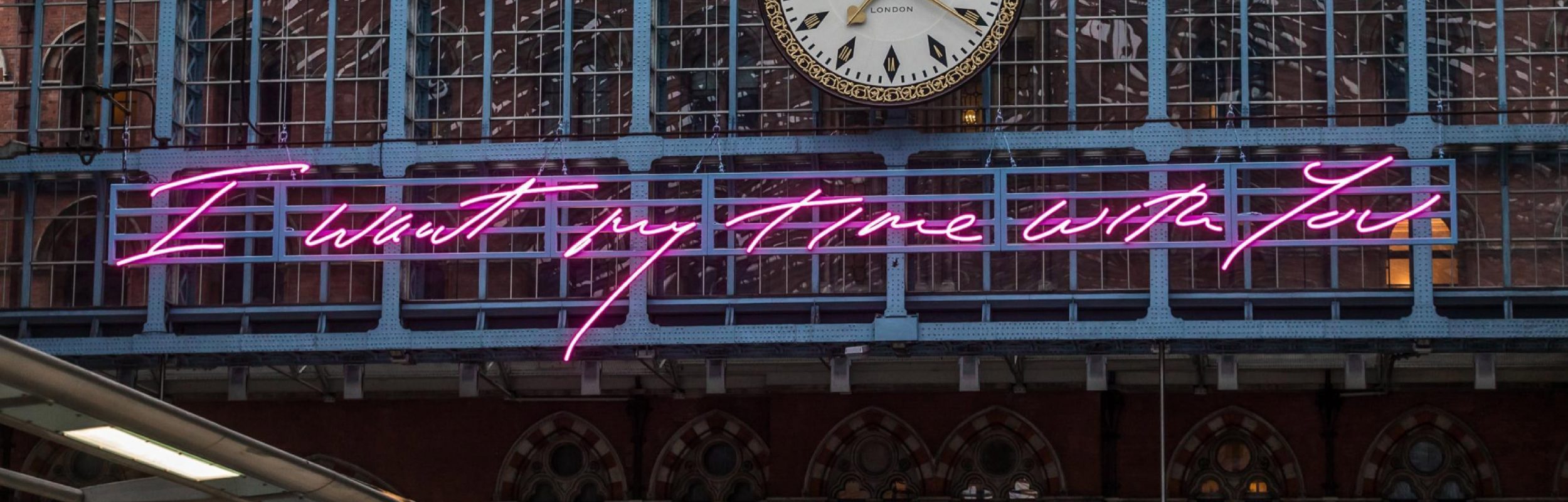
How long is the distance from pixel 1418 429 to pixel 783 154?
11.0 metres

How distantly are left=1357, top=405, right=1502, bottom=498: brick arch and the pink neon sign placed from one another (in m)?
3.88

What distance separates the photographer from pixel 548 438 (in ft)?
118

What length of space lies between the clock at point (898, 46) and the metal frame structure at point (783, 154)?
904 millimetres

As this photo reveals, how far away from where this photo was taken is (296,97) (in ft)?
117

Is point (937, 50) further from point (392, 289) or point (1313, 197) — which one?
point (392, 289)

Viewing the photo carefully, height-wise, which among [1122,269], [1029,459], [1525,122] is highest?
[1525,122]

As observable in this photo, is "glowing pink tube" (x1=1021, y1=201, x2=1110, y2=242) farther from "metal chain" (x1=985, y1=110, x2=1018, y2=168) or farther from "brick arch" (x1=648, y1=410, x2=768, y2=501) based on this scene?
"brick arch" (x1=648, y1=410, x2=768, y2=501)

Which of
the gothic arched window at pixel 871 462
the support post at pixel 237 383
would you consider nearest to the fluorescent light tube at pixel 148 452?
the support post at pixel 237 383

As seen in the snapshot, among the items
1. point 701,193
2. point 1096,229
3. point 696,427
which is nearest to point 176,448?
point 701,193

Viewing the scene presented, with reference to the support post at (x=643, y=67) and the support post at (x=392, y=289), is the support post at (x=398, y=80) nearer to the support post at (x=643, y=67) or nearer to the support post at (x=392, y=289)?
the support post at (x=392, y=289)

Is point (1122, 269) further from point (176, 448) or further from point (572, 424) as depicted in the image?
point (176, 448)

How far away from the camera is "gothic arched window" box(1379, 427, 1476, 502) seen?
112 ft

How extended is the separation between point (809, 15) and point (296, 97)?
31.2 ft

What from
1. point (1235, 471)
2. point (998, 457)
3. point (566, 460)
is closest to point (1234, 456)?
point (1235, 471)
